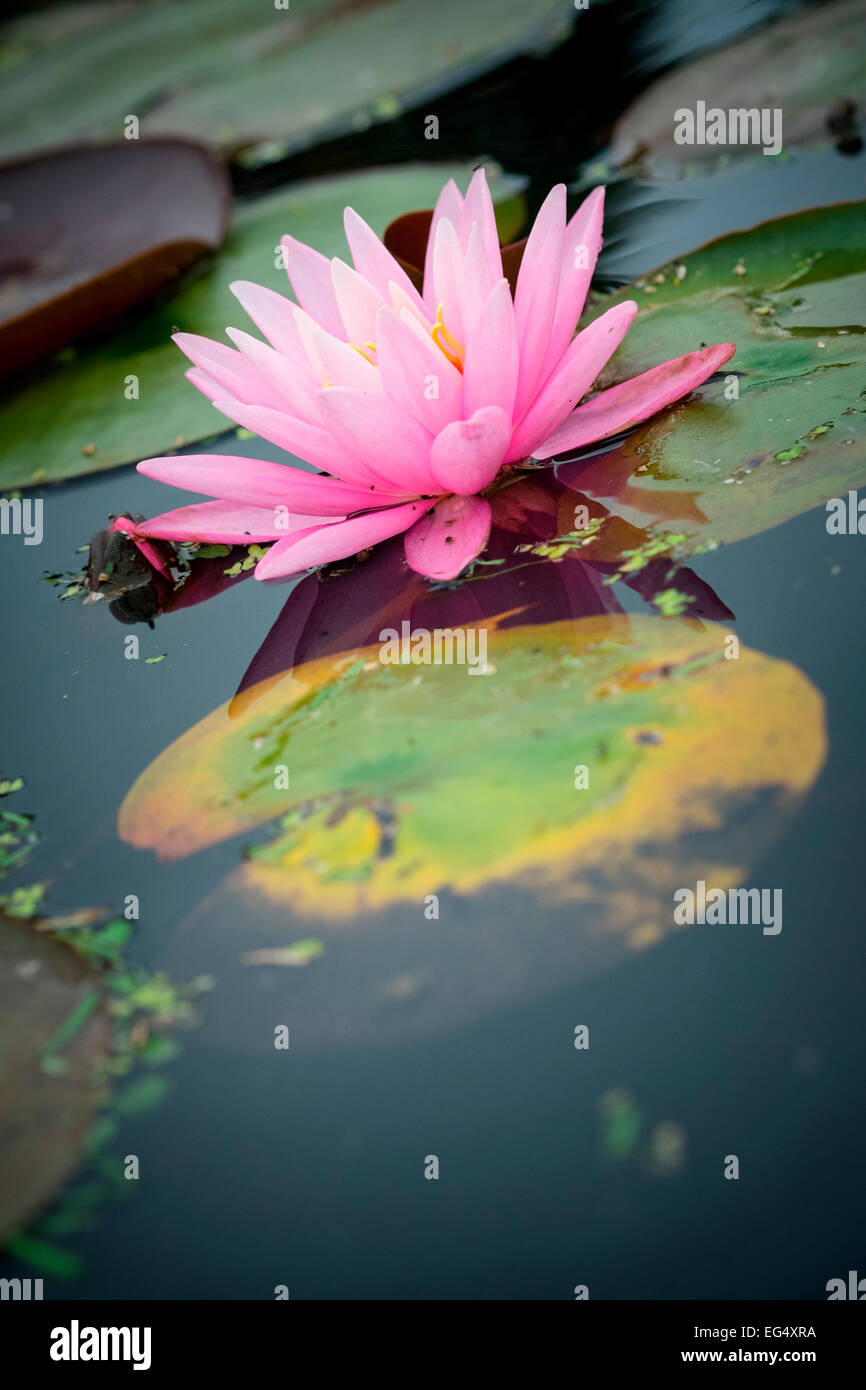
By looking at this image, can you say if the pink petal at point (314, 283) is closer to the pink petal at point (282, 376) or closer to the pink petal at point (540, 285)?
the pink petal at point (282, 376)

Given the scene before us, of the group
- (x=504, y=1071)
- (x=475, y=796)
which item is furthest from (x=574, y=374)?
(x=504, y=1071)

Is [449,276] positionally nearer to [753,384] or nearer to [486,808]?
[753,384]

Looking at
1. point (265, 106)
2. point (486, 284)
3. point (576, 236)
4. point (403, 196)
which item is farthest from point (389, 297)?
point (265, 106)

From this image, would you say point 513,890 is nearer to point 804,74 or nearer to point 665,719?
point 665,719

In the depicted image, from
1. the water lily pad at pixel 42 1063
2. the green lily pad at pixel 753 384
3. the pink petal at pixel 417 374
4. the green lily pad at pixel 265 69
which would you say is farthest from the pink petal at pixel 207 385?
the green lily pad at pixel 265 69

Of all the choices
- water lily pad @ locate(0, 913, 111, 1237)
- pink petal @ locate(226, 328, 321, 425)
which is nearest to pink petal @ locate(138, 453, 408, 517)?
pink petal @ locate(226, 328, 321, 425)
